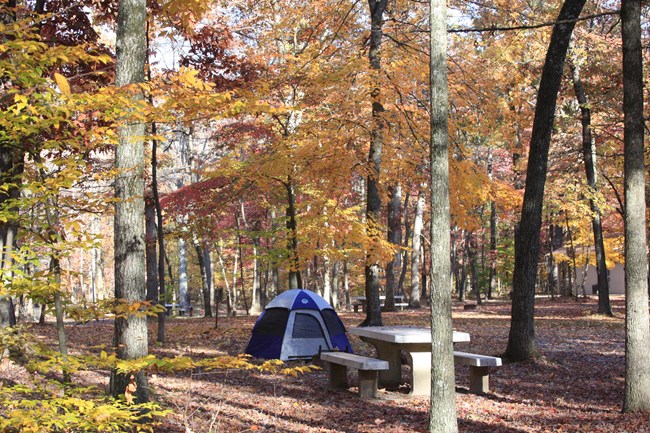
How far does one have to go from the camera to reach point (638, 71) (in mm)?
7266

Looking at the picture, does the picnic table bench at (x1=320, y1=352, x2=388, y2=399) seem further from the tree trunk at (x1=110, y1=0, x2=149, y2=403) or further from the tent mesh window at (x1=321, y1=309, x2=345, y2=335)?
the tree trunk at (x1=110, y1=0, x2=149, y2=403)

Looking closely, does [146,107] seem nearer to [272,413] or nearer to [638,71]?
[272,413]

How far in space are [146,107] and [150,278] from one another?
1208 centimetres

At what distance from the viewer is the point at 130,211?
6238 millimetres

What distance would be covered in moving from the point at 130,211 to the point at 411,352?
4897 mm

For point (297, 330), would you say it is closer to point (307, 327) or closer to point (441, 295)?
point (307, 327)

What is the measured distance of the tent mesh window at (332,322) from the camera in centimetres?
1235

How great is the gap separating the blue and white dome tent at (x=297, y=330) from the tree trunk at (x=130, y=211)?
5.72 meters

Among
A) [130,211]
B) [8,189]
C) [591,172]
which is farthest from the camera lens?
[591,172]

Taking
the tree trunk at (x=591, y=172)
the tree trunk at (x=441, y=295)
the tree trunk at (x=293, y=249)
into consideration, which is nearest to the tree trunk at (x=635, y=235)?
the tree trunk at (x=441, y=295)

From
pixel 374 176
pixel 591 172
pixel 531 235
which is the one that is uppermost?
pixel 591 172

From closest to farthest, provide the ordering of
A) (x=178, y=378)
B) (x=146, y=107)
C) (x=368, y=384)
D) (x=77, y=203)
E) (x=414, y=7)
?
(x=146, y=107) < (x=77, y=203) < (x=368, y=384) < (x=178, y=378) < (x=414, y=7)

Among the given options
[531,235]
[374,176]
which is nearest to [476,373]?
[531,235]

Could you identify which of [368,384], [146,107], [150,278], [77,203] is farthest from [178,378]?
[150,278]
